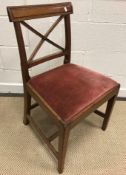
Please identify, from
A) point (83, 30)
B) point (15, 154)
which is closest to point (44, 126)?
point (15, 154)

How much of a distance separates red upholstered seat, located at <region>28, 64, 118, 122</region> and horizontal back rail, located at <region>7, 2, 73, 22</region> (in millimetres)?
352

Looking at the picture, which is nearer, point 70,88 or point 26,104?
point 70,88

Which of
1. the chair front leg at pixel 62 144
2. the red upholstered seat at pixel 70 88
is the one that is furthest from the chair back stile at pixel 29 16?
the chair front leg at pixel 62 144

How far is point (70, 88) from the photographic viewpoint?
1.11m

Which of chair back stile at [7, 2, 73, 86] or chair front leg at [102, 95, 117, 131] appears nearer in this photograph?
chair back stile at [7, 2, 73, 86]

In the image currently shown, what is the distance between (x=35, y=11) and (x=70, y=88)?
0.48 m

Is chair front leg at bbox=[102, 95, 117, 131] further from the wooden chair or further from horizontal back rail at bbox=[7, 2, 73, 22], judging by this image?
horizontal back rail at bbox=[7, 2, 73, 22]

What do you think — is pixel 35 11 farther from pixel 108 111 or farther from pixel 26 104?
pixel 108 111

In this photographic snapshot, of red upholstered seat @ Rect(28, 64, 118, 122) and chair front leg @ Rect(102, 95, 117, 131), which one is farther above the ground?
red upholstered seat @ Rect(28, 64, 118, 122)

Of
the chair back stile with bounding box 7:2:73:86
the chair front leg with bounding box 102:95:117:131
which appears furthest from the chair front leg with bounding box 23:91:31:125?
the chair front leg with bounding box 102:95:117:131

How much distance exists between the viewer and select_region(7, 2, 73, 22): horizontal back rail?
1008 mm

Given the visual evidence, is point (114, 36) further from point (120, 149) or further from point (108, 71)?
point (120, 149)

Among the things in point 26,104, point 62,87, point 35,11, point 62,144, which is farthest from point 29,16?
point 62,144

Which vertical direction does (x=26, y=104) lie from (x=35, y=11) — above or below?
below
